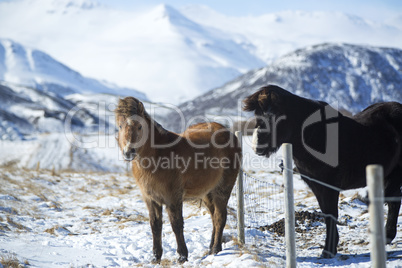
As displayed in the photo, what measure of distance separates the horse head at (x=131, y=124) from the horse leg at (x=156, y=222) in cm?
111

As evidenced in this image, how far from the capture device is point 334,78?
467 ft

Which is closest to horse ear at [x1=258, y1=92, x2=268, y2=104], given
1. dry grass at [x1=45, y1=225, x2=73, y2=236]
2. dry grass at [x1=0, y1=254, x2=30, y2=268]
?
dry grass at [x1=0, y1=254, x2=30, y2=268]

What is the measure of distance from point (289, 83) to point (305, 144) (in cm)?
13730

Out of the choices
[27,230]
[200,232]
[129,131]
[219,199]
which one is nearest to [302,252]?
[219,199]

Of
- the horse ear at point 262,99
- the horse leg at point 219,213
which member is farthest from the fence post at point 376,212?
the horse leg at point 219,213

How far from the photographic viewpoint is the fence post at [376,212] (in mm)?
3463

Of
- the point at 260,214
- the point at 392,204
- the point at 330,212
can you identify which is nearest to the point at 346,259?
the point at 330,212

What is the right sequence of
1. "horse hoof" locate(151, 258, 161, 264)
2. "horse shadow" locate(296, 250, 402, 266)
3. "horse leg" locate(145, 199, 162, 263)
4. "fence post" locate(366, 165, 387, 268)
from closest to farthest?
"fence post" locate(366, 165, 387, 268), "horse shadow" locate(296, 250, 402, 266), "horse leg" locate(145, 199, 162, 263), "horse hoof" locate(151, 258, 161, 264)

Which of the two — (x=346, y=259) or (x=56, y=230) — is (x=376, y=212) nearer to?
(x=346, y=259)

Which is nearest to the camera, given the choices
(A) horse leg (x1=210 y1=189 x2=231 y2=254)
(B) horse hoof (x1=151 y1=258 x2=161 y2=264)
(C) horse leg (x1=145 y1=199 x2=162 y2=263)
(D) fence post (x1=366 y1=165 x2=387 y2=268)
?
(D) fence post (x1=366 y1=165 x2=387 y2=268)

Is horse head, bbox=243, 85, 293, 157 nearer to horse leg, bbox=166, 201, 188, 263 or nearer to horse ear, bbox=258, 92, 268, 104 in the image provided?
horse ear, bbox=258, 92, 268, 104

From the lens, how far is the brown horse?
6371 mm

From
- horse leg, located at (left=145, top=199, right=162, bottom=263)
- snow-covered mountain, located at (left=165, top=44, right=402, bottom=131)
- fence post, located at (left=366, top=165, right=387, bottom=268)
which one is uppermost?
snow-covered mountain, located at (left=165, top=44, right=402, bottom=131)

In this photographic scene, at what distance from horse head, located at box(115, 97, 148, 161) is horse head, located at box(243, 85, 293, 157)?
1.77 m
